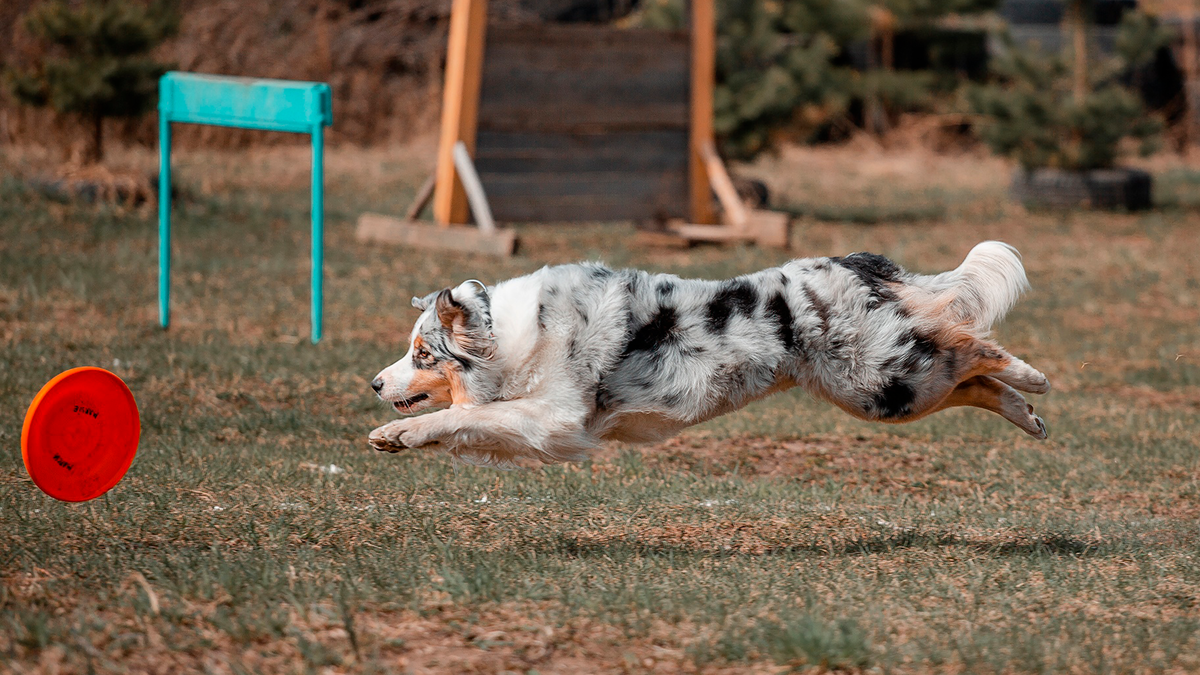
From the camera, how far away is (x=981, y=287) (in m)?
4.61

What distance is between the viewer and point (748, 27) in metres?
14.7

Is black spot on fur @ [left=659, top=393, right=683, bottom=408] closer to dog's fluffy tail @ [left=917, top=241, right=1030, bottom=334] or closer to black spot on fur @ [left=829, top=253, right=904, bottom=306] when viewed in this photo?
black spot on fur @ [left=829, top=253, right=904, bottom=306]

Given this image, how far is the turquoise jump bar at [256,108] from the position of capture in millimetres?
7535

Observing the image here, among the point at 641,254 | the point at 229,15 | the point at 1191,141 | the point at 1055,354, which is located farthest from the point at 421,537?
the point at 1191,141

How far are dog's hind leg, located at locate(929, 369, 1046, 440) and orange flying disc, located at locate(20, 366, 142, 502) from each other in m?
3.05

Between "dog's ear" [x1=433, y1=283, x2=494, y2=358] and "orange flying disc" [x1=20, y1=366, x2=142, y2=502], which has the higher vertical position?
"dog's ear" [x1=433, y1=283, x2=494, y2=358]

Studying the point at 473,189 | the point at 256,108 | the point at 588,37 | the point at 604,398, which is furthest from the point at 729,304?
the point at 588,37

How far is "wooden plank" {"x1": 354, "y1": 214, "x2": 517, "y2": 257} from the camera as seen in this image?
11078mm

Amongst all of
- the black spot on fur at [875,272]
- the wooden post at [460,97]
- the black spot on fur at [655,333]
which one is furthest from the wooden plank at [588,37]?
the black spot on fur at [655,333]

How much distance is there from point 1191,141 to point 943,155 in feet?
12.6

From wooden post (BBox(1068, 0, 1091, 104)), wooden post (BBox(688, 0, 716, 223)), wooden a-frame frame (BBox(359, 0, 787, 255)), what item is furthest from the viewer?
wooden post (BBox(1068, 0, 1091, 104))

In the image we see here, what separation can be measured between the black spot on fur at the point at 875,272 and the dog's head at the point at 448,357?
52.3 inches

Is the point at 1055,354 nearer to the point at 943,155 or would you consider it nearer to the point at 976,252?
the point at 976,252

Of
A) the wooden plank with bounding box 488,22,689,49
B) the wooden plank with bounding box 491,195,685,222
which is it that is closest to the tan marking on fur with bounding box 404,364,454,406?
the wooden plank with bounding box 491,195,685,222
